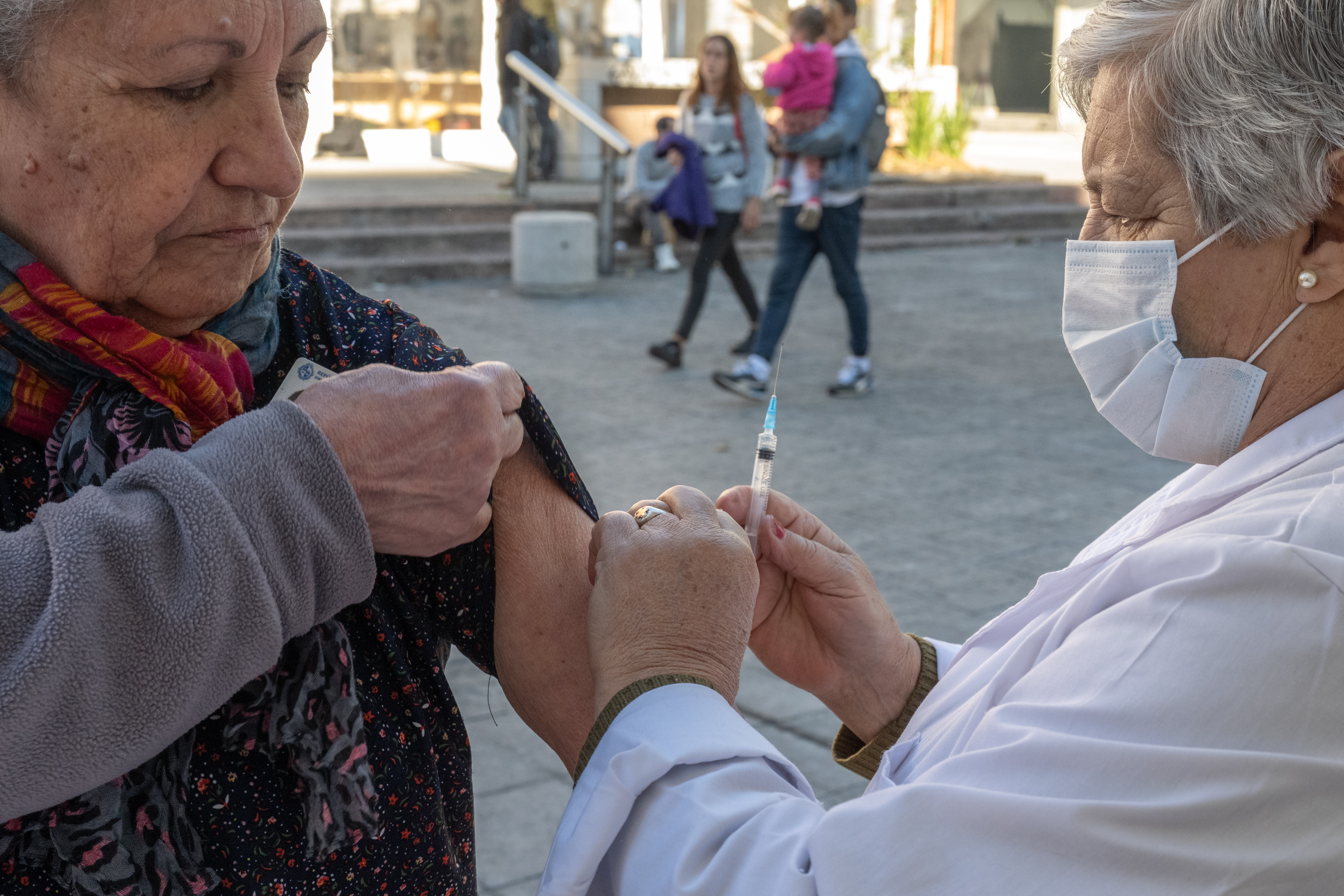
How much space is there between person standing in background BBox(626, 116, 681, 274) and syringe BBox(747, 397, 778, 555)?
6784 millimetres

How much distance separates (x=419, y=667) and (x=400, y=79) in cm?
1857

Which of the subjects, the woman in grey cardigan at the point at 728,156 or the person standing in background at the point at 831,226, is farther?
the woman in grey cardigan at the point at 728,156

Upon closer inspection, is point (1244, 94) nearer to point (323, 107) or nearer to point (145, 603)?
point (145, 603)

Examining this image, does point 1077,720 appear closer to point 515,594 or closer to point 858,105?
point 515,594

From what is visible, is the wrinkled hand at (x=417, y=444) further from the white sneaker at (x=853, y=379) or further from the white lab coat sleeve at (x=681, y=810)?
the white sneaker at (x=853, y=379)

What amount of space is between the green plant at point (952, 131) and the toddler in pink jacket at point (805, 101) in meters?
9.66

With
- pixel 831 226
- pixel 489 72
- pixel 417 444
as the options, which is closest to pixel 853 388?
pixel 831 226

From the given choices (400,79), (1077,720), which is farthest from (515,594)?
(400,79)

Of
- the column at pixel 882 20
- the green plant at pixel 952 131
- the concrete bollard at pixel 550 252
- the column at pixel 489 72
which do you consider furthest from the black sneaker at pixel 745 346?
the column at pixel 882 20

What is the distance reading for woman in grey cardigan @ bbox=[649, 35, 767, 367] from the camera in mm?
8391

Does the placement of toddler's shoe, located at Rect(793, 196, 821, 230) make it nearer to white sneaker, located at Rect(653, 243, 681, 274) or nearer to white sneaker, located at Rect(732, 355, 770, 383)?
white sneaker, located at Rect(732, 355, 770, 383)

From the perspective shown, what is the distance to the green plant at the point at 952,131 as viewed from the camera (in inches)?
660

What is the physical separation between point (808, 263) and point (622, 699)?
6.18 m

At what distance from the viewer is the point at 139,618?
113 cm
